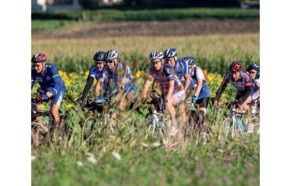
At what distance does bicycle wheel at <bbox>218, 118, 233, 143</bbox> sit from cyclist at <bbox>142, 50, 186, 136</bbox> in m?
0.67

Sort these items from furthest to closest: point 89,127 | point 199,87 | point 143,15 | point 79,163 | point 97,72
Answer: point 143,15 → point 199,87 → point 97,72 → point 89,127 → point 79,163

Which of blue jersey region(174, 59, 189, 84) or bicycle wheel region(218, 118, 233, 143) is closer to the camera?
bicycle wheel region(218, 118, 233, 143)

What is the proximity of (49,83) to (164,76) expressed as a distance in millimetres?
1817

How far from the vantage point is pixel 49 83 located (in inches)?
484

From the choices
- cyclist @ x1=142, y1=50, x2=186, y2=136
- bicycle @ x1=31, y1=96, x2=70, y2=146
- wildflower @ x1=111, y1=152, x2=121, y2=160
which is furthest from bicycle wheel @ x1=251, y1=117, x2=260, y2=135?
bicycle @ x1=31, y1=96, x2=70, y2=146

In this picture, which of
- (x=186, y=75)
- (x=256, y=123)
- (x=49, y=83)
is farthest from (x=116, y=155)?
(x=256, y=123)

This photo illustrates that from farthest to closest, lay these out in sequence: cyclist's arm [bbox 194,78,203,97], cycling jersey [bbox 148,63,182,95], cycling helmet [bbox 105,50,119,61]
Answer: cyclist's arm [bbox 194,78,203,97] < cycling jersey [bbox 148,63,182,95] < cycling helmet [bbox 105,50,119,61]

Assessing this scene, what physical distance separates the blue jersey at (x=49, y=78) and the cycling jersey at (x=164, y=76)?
1419mm

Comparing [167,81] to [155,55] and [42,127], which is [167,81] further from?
[42,127]

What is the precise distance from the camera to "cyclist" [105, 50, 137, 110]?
11688 mm

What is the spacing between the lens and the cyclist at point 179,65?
12734mm

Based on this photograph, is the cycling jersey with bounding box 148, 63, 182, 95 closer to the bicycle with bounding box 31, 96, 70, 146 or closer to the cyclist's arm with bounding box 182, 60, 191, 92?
the cyclist's arm with bounding box 182, 60, 191, 92
